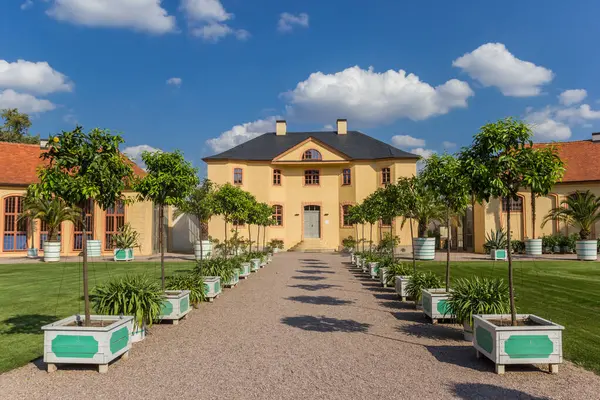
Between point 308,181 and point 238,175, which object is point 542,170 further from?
point 238,175

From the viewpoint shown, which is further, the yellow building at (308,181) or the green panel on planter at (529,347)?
the yellow building at (308,181)

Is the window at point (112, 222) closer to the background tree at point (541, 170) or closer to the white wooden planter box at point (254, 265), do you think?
the white wooden planter box at point (254, 265)

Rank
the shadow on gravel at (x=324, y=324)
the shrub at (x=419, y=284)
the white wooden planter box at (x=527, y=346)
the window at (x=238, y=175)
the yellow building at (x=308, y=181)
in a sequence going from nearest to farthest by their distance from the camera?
1. the white wooden planter box at (x=527, y=346)
2. the shadow on gravel at (x=324, y=324)
3. the shrub at (x=419, y=284)
4. the yellow building at (x=308, y=181)
5. the window at (x=238, y=175)

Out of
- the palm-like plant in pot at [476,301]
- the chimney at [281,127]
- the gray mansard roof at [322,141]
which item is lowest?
the palm-like plant in pot at [476,301]

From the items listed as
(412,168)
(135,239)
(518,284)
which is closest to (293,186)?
(412,168)

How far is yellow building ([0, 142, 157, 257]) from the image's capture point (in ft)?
85.7

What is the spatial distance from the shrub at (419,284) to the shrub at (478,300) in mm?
2529

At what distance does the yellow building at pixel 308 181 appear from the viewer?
109ft

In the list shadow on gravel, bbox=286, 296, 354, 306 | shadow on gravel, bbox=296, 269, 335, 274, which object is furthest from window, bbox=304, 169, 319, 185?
shadow on gravel, bbox=286, 296, 354, 306

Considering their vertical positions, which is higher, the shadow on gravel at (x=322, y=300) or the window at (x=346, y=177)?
the window at (x=346, y=177)

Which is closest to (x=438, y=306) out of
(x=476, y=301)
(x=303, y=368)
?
(x=476, y=301)

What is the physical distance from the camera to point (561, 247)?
26922mm

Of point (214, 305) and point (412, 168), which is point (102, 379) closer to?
point (214, 305)

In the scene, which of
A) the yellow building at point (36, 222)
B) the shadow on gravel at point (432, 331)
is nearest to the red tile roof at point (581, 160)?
the shadow on gravel at point (432, 331)
